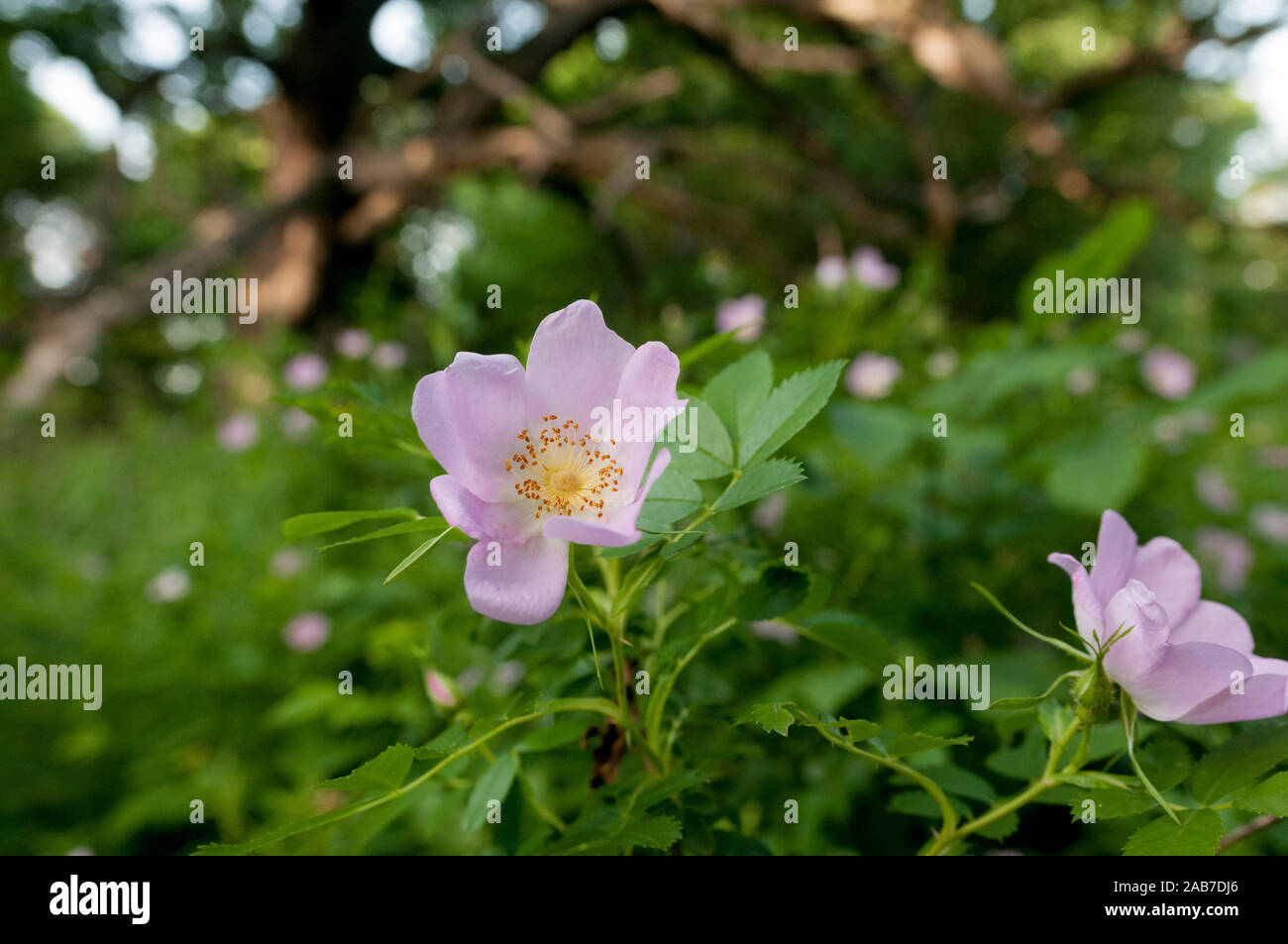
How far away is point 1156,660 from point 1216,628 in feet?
0.36

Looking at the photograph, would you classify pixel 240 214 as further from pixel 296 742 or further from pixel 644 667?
pixel 644 667

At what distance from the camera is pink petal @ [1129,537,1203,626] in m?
0.40

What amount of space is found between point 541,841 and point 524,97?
3.09 meters

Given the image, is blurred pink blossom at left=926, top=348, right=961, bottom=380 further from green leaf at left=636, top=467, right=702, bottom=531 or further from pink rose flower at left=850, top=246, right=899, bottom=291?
green leaf at left=636, top=467, right=702, bottom=531

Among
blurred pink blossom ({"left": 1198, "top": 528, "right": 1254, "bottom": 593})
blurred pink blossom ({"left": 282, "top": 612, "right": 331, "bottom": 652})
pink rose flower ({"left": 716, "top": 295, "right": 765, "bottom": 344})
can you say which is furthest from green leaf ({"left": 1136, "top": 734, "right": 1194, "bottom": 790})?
blurred pink blossom ({"left": 282, "top": 612, "right": 331, "bottom": 652})

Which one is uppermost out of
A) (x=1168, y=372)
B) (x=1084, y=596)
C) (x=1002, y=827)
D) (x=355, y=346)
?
(x=355, y=346)

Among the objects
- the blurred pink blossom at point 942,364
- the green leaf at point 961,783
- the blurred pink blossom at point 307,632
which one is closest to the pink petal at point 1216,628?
the green leaf at point 961,783

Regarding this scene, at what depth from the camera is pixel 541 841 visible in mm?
417

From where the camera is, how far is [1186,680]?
1.10 feet

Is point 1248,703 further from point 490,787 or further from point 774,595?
point 490,787

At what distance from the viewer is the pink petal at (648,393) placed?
332mm

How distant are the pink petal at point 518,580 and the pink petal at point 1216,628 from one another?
310 millimetres

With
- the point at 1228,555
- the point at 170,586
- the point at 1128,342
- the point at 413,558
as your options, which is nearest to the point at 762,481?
the point at 413,558
